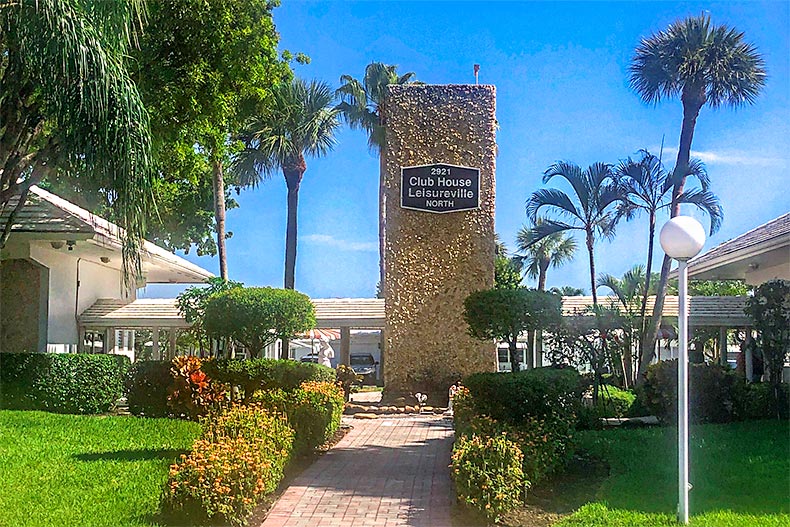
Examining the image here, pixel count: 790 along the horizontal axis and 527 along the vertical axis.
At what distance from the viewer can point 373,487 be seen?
8812 millimetres

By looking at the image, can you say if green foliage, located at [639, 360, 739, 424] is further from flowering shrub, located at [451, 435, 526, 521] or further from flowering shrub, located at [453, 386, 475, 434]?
flowering shrub, located at [451, 435, 526, 521]

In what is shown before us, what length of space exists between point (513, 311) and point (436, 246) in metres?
7.41

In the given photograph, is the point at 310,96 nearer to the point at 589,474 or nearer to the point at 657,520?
the point at 589,474

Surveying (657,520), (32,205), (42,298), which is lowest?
(657,520)

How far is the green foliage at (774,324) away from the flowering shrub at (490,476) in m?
7.10

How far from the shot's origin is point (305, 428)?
10508 mm

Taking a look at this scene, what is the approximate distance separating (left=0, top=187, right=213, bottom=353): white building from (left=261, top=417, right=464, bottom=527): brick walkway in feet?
16.4

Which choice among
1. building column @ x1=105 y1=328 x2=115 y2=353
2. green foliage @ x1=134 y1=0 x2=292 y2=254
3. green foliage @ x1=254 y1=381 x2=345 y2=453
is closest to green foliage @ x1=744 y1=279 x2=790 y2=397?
green foliage @ x1=254 y1=381 x2=345 y2=453

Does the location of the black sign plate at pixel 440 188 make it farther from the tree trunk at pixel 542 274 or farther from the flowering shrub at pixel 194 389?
the tree trunk at pixel 542 274

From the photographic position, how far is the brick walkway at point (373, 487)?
24.4 feet

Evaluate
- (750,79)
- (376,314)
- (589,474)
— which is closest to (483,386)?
(589,474)

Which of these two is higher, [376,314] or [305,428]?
[376,314]

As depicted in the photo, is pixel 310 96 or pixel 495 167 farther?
pixel 310 96

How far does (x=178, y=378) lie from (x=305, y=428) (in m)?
3.70
